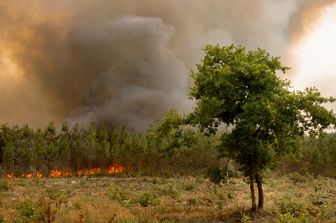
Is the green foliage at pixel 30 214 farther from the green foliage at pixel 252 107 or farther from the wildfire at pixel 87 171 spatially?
the wildfire at pixel 87 171

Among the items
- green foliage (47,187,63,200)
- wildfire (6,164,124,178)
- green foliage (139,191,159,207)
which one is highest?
wildfire (6,164,124,178)

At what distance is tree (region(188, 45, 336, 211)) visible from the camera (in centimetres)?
2575

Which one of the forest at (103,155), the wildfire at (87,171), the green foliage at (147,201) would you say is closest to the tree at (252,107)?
the green foliage at (147,201)

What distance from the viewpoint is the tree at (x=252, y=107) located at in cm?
2575

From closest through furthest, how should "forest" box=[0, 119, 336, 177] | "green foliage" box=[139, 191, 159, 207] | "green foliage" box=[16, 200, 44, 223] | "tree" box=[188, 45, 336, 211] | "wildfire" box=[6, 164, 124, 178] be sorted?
1. "green foliage" box=[16, 200, 44, 223]
2. "tree" box=[188, 45, 336, 211]
3. "green foliage" box=[139, 191, 159, 207]
4. "forest" box=[0, 119, 336, 177]
5. "wildfire" box=[6, 164, 124, 178]

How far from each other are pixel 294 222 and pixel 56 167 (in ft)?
521

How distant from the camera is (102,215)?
24094mm

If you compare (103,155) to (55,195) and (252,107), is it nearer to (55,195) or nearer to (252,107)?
(55,195)

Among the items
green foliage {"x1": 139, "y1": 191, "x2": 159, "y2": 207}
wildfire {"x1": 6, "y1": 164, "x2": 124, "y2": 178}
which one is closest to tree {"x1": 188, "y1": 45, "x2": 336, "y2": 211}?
green foliage {"x1": 139, "y1": 191, "x2": 159, "y2": 207}

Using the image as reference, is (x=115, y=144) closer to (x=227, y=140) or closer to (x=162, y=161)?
(x=162, y=161)

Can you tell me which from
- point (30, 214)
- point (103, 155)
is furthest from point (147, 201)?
point (103, 155)

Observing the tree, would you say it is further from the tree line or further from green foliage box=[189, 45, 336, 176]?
the tree line

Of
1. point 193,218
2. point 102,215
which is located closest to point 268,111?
point 193,218

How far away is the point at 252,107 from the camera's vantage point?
25141 mm
